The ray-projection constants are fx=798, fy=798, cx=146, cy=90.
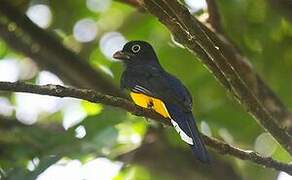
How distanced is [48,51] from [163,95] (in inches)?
68.1

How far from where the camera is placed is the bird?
3.61m

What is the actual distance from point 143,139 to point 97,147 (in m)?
0.79

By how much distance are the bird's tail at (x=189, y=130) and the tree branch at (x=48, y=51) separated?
1.62 m

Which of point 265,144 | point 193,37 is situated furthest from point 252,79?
point 193,37

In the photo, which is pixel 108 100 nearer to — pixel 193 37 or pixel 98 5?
pixel 193 37

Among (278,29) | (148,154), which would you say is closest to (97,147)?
(148,154)

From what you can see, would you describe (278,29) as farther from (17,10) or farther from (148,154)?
(17,10)

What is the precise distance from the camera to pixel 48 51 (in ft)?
18.0

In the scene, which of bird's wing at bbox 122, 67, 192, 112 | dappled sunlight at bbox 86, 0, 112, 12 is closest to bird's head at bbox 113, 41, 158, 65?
bird's wing at bbox 122, 67, 192, 112

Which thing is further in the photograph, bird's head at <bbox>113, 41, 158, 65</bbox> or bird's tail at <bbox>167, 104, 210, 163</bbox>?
bird's head at <bbox>113, 41, 158, 65</bbox>

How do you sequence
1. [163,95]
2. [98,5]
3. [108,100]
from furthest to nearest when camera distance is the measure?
[98,5] < [163,95] < [108,100]

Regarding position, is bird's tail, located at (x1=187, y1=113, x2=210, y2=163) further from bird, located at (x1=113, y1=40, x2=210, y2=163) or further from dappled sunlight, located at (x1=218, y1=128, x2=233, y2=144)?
dappled sunlight, located at (x1=218, y1=128, x2=233, y2=144)

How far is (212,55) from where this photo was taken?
3355 mm

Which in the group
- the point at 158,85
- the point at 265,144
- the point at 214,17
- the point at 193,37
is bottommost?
the point at 265,144
